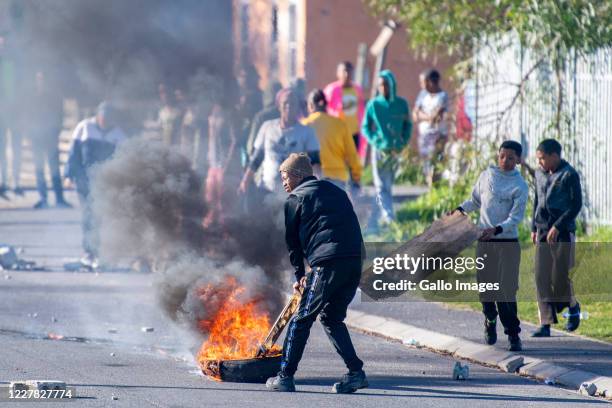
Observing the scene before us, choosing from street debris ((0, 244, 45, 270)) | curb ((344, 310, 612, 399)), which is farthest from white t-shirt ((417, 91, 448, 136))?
street debris ((0, 244, 45, 270))

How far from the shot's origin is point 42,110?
15898mm

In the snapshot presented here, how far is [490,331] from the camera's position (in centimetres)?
1012

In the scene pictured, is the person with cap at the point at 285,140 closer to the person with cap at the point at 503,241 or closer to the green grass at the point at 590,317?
the green grass at the point at 590,317

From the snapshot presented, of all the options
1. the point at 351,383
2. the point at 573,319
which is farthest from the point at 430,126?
the point at 351,383

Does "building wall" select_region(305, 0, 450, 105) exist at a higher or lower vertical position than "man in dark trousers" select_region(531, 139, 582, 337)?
higher

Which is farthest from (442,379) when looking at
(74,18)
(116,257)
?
(74,18)

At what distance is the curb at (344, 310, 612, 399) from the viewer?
8867 millimetres

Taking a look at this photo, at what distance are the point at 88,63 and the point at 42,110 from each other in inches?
96.3

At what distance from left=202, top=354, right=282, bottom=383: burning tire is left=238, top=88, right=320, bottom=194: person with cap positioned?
407 cm

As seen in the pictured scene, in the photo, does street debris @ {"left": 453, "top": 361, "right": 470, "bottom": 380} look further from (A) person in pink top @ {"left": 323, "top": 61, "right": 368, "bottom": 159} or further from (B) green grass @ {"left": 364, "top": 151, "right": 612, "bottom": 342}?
(A) person in pink top @ {"left": 323, "top": 61, "right": 368, "bottom": 159}

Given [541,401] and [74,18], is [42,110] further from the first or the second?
[541,401]

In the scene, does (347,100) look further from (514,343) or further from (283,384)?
(283,384)

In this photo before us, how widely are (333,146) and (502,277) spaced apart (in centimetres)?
455

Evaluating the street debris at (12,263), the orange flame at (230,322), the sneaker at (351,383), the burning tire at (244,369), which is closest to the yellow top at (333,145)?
the street debris at (12,263)
